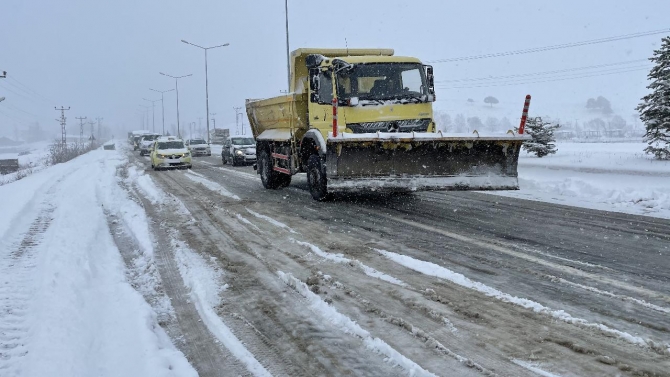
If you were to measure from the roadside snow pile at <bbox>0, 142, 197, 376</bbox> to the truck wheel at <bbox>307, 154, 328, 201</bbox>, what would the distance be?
390 cm

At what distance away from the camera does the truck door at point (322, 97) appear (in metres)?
9.67

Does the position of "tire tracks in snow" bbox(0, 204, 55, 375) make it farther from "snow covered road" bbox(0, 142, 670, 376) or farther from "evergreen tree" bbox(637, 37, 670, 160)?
"evergreen tree" bbox(637, 37, 670, 160)

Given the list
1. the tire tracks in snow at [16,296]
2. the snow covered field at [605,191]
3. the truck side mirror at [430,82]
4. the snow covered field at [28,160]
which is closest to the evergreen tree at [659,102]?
the snow covered field at [605,191]

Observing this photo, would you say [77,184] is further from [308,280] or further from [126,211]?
[308,280]

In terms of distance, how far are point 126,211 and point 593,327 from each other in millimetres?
8166

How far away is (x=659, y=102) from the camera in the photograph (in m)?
18.5

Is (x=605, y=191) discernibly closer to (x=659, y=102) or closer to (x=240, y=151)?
(x=659, y=102)

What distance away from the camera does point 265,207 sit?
977cm

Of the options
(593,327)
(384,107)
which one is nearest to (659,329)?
(593,327)

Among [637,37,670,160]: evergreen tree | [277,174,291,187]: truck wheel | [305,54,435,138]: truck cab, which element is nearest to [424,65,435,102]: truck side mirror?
[305,54,435,138]: truck cab

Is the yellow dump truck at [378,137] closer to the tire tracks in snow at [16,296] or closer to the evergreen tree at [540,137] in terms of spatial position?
the tire tracks in snow at [16,296]

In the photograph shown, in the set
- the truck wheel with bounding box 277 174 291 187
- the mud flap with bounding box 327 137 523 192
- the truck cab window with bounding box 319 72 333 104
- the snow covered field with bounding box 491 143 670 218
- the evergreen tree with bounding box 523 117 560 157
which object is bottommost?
the snow covered field with bounding box 491 143 670 218

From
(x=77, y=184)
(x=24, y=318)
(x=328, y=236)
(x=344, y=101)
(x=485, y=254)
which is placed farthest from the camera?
(x=77, y=184)

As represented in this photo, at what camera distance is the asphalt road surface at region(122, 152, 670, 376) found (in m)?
3.12
